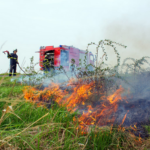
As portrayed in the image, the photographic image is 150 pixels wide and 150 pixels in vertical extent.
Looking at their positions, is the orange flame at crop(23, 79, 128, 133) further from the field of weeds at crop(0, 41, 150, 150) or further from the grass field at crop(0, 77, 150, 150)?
the grass field at crop(0, 77, 150, 150)

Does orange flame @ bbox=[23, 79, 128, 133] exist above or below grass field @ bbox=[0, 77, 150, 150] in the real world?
above

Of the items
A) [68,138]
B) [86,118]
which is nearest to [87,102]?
[86,118]

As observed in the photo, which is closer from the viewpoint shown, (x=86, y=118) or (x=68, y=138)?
(x=68, y=138)

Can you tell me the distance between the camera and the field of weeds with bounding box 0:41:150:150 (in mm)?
2027

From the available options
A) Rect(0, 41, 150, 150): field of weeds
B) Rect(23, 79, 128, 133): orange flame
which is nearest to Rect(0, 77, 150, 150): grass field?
Rect(0, 41, 150, 150): field of weeds

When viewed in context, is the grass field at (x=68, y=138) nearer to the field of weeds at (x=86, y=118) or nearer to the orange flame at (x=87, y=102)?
the field of weeds at (x=86, y=118)

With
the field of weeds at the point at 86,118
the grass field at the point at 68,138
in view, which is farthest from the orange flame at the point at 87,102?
the grass field at the point at 68,138

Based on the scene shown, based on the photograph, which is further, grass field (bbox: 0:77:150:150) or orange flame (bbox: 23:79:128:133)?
orange flame (bbox: 23:79:128:133)

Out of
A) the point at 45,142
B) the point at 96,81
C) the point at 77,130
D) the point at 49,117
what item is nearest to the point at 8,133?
the point at 45,142

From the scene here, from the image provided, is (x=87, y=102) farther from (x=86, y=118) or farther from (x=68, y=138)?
(x=68, y=138)

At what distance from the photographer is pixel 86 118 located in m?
2.85

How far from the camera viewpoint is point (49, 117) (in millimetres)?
2789

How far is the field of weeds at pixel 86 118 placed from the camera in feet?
6.65

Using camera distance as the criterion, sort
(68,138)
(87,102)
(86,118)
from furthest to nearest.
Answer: (87,102)
(86,118)
(68,138)
